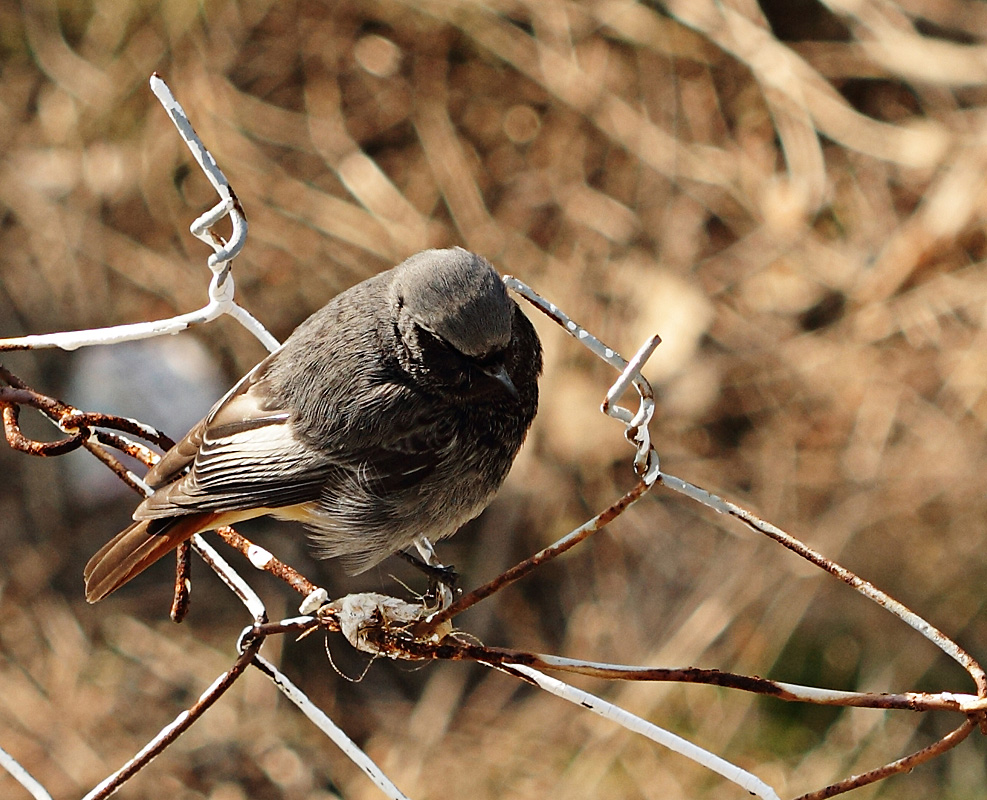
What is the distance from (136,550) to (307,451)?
1.35 feet

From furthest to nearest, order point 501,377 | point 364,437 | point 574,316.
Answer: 1. point 574,316
2. point 364,437
3. point 501,377

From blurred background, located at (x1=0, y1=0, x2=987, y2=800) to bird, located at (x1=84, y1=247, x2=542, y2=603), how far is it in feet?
5.90

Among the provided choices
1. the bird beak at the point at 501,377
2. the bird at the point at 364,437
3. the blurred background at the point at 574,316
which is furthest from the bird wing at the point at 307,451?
the blurred background at the point at 574,316

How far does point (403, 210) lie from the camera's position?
5.41 metres

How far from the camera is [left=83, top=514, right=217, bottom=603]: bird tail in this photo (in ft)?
7.73

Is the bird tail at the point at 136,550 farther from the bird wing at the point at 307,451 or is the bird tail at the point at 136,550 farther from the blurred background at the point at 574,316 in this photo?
the blurred background at the point at 574,316

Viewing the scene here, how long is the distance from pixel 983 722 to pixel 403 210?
4260mm

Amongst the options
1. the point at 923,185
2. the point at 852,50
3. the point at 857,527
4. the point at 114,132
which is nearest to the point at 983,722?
the point at 857,527

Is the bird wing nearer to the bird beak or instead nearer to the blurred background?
the bird beak

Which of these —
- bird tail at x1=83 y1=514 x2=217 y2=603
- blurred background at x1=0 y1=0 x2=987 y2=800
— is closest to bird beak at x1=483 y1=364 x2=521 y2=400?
bird tail at x1=83 y1=514 x2=217 y2=603

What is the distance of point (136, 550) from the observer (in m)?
2.37

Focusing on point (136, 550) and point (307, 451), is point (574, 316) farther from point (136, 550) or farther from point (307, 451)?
point (136, 550)

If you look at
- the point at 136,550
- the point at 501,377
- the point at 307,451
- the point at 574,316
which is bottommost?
the point at 574,316

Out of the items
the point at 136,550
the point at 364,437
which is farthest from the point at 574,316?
the point at 136,550
